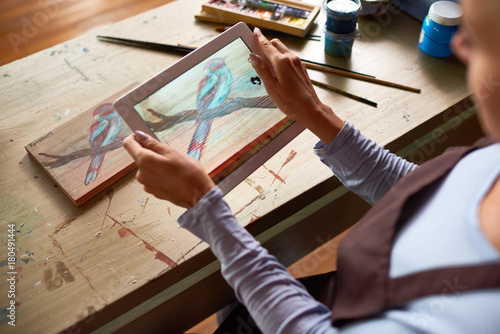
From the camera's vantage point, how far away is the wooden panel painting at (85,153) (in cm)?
87

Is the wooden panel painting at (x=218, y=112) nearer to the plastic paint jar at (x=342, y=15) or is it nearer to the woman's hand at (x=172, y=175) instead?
the woman's hand at (x=172, y=175)

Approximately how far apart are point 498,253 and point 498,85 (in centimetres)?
20

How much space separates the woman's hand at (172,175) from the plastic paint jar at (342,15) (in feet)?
1.98

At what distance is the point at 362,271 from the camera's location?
62cm

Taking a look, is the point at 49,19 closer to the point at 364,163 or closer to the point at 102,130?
the point at 102,130

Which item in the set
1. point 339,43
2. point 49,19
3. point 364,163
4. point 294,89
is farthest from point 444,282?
point 49,19

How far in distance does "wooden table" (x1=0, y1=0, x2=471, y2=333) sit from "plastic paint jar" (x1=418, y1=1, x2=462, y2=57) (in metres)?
0.04

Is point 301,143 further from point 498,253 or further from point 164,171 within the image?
point 498,253

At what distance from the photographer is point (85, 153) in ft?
3.03

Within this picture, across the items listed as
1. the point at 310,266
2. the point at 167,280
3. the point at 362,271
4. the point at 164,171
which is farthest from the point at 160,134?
the point at 310,266

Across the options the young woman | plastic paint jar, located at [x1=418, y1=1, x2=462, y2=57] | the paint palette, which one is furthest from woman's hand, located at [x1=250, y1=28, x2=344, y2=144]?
plastic paint jar, located at [x1=418, y1=1, x2=462, y2=57]

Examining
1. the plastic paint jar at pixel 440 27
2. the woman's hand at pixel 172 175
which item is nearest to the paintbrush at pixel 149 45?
the woman's hand at pixel 172 175

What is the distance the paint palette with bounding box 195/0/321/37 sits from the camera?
1.17 meters

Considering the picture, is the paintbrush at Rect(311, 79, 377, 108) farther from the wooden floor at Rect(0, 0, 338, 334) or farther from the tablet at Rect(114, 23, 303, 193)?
the wooden floor at Rect(0, 0, 338, 334)
